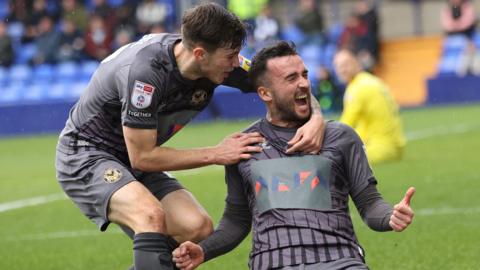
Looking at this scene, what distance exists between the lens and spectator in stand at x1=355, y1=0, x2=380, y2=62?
79.7 feet

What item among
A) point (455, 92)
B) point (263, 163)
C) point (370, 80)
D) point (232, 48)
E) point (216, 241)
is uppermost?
point (232, 48)

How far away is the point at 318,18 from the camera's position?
24.8m

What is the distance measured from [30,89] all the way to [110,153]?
69.8 ft

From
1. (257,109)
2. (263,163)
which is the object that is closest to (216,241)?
(263,163)

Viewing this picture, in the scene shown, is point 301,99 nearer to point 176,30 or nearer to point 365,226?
point 365,226

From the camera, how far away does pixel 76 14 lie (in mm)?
27547

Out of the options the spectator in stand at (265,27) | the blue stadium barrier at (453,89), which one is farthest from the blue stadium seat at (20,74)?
the blue stadium barrier at (453,89)

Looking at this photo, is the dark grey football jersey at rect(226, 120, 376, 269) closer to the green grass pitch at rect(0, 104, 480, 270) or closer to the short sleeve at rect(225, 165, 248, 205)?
the short sleeve at rect(225, 165, 248, 205)

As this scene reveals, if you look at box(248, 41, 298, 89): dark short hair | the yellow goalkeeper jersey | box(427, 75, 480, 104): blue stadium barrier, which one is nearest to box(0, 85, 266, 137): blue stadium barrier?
box(427, 75, 480, 104): blue stadium barrier

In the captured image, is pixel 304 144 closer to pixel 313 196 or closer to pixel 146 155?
pixel 313 196

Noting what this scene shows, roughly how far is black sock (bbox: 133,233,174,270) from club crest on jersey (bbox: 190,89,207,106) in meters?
0.99

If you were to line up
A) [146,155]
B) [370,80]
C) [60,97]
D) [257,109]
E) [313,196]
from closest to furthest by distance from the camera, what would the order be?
[313,196] → [146,155] → [370,80] → [257,109] → [60,97]

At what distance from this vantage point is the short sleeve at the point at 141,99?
6.00 metres

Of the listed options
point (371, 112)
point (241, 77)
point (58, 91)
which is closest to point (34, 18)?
point (58, 91)
